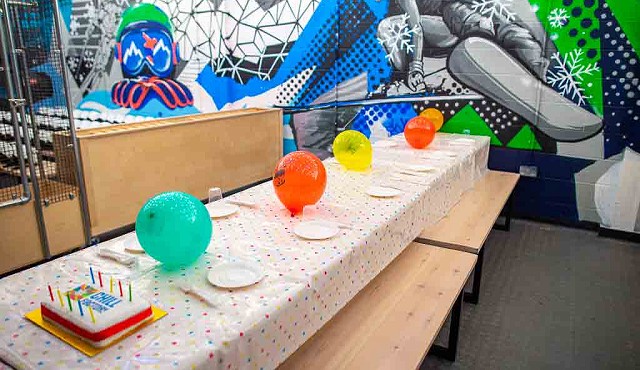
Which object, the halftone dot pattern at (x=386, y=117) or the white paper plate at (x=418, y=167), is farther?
the halftone dot pattern at (x=386, y=117)

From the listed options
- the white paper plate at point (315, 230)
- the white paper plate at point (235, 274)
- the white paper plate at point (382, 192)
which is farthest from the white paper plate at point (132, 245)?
the white paper plate at point (382, 192)

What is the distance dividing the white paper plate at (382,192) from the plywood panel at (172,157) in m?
2.29

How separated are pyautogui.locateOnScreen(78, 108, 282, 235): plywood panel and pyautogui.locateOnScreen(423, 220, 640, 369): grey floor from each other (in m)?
2.64

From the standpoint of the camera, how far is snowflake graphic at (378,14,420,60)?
457 cm

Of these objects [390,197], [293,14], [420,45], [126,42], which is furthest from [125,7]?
[390,197]

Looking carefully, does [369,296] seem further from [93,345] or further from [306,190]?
[93,345]

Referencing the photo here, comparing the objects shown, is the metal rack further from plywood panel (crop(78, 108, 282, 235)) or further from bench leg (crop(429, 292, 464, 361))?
bench leg (crop(429, 292, 464, 361))

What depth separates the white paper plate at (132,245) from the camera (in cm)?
160

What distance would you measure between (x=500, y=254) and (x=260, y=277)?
2750mm

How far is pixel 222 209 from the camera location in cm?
202

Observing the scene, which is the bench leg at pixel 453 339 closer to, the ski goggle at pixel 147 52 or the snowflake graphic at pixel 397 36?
the snowflake graphic at pixel 397 36

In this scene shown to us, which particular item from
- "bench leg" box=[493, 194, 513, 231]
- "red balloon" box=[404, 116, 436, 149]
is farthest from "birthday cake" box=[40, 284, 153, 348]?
"bench leg" box=[493, 194, 513, 231]

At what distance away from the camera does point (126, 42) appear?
6.51 meters

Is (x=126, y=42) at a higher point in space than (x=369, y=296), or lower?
higher
